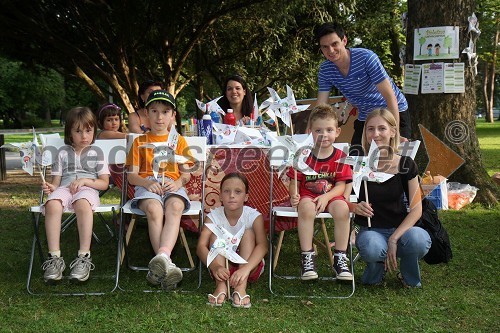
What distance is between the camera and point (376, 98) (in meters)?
4.39

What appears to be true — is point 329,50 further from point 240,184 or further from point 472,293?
point 472,293

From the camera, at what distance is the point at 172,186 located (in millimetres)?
3734

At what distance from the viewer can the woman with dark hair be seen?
5234mm

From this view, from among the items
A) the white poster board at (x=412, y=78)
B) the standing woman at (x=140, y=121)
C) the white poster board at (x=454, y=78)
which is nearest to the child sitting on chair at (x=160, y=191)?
the standing woman at (x=140, y=121)

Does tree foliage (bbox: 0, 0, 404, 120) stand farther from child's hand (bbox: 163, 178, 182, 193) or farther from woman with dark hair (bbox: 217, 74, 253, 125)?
child's hand (bbox: 163, 178, 182, 193)

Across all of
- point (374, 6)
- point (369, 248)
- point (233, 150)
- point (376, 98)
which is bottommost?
point (369, 248)

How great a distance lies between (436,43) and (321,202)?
3.32 meters

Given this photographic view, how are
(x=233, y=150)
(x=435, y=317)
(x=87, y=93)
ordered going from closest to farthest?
(x=435, y=317), (x=233, y=150), (x=87, y=93)

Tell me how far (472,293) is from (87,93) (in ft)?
128

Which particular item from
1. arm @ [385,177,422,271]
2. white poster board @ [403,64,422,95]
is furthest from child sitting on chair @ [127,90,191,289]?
white poster board @ [403,64,422,95]

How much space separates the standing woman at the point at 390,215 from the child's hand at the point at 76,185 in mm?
1880

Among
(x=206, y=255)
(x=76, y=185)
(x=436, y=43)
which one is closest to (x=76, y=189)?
(x=76, y=185)

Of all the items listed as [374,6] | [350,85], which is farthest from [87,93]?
[350,85]

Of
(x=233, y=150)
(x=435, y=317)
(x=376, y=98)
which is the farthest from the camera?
(x=376, y=98)
